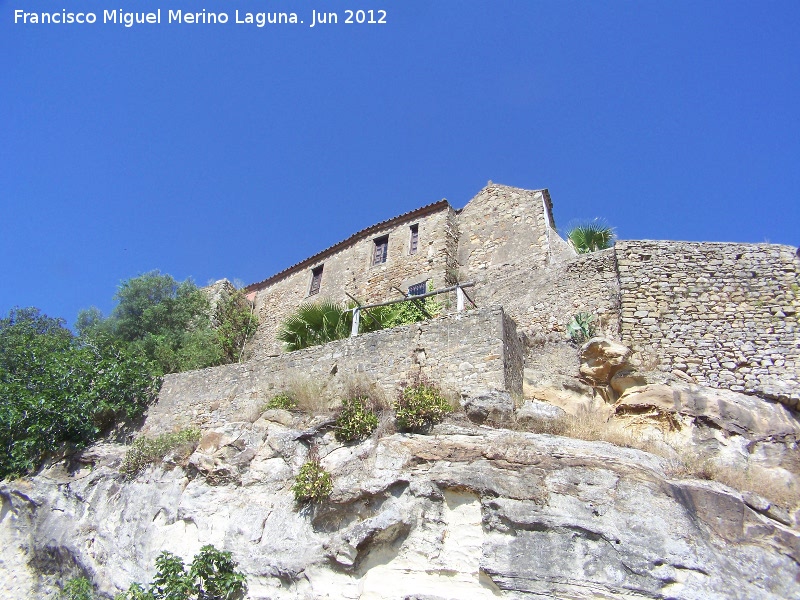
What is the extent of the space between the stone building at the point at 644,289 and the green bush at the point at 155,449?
7.52 metres

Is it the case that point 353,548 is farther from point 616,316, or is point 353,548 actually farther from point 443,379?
point 616,316

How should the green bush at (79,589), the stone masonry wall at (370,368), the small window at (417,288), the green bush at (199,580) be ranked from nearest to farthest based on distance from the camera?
the green bush at (199,580), the green bush at (79,589), the stone masonry wall at (370,368), the small window at (417,288)

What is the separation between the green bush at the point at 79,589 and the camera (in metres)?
11.8

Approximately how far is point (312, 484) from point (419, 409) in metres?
2.25

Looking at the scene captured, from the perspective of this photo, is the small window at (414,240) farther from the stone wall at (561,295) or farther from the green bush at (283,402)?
the green bush at (283,402)

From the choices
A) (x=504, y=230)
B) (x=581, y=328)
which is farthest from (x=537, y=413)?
(x=504, y=230)

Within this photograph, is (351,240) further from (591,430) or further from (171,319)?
(591,430)

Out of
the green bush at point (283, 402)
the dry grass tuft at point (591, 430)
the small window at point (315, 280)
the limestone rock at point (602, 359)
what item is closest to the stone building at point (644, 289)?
the limestone rock at point (602, 359)

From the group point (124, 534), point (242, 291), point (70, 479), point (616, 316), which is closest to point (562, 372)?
point (616, 316)

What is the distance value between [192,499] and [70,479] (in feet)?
17.0

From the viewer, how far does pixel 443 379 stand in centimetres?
1247

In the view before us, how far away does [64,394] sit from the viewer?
16.4m

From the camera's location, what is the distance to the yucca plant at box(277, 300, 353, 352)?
1595cm

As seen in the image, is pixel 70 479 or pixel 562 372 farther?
pixel 70 479
